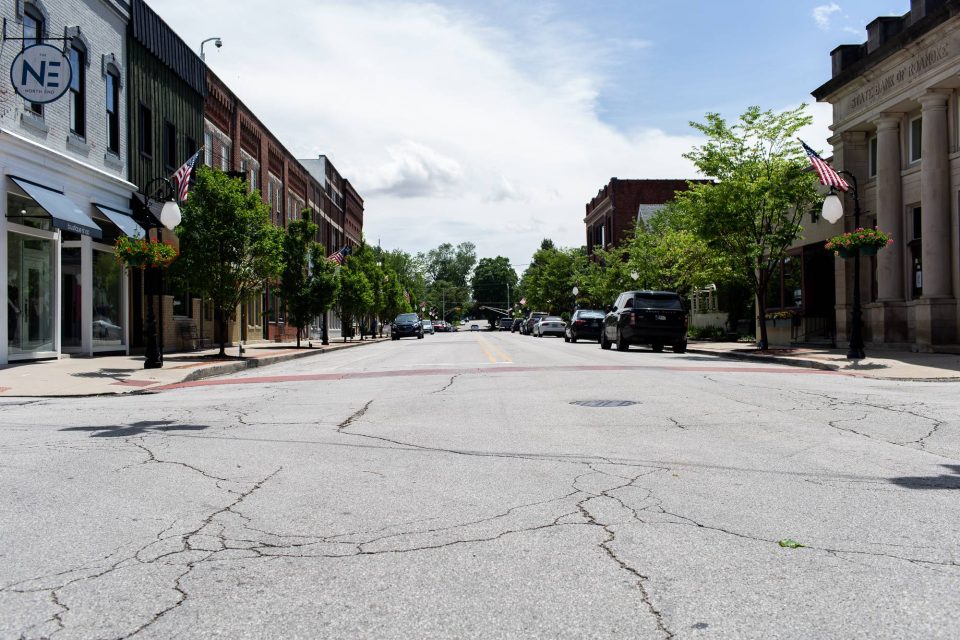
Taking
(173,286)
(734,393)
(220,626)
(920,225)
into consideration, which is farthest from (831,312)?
(220,626)

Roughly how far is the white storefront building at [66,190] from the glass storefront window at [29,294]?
24mm

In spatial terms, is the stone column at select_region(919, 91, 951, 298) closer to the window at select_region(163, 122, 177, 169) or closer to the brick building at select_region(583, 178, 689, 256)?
the window at select_region(163, 122, 177, 169)

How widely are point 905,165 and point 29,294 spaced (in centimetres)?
2327

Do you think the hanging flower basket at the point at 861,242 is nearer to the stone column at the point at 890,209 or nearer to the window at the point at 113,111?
the stone column at the point at 890,209

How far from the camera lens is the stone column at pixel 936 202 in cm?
2069

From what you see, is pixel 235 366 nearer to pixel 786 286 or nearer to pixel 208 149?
pixel 208 149

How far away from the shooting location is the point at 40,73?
16375 mm

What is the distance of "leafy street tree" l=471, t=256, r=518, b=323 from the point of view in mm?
181750

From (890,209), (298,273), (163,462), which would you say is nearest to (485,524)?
(163,462)

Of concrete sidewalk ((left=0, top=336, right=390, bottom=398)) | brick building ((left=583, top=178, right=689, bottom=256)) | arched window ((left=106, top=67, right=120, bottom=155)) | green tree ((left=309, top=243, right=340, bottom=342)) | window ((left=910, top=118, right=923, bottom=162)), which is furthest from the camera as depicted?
brick building ((left=583, top=178, right=689, bottom=256))

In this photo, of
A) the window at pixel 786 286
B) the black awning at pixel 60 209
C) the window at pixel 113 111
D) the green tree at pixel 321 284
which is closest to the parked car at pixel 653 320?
the window at pixel 786 286

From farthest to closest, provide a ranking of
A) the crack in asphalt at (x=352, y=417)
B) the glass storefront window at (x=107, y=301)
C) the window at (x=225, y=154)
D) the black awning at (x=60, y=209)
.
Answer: the window at (x=225, y=154) < the glass storefront window at (x=107, y=301) < the black awning at (x=60, y=209) < the crack in asphalt at (x=352, y=417)

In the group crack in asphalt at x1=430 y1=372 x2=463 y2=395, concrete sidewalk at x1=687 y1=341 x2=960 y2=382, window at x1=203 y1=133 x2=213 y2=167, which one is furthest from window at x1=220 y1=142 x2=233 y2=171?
concrete sidewalk at x1=687 y1=341 x2=960 y2=382

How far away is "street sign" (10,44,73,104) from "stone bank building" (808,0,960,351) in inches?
796
